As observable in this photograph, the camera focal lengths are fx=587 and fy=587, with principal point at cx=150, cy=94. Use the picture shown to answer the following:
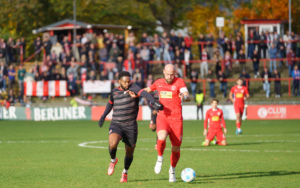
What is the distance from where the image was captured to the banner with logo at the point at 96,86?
3684cm

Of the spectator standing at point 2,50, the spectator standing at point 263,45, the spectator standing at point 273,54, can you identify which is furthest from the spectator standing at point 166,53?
the spectator standing at point 2,50

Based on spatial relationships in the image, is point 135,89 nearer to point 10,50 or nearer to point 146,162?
point 146,162

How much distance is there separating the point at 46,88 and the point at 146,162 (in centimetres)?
2490

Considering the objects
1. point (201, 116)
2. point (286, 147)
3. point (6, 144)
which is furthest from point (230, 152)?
point (201, 116)

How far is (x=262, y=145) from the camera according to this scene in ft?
59.7

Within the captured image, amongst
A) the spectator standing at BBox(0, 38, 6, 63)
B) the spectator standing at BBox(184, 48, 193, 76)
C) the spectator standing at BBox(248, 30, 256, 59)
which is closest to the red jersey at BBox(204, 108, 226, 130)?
the spectator standing at BBox(184, 48, 193, 76)

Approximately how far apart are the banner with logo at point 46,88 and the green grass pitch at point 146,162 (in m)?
14.9

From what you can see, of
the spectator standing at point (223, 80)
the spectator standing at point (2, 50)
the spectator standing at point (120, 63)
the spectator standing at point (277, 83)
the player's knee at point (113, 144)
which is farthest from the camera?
the spectator standing at point (2, 50)

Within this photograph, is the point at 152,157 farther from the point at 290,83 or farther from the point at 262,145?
the point at 290,83

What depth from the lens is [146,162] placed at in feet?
45.9

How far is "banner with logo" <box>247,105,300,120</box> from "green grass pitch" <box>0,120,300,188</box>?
1088 cm

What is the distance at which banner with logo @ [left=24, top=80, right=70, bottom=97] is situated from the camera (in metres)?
37.5

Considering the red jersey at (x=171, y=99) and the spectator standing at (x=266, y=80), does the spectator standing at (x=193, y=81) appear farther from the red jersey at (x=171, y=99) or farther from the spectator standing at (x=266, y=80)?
the red jersey at (x=171, y=99)

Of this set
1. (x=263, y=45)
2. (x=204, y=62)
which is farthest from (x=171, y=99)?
(x=263, y=45)
